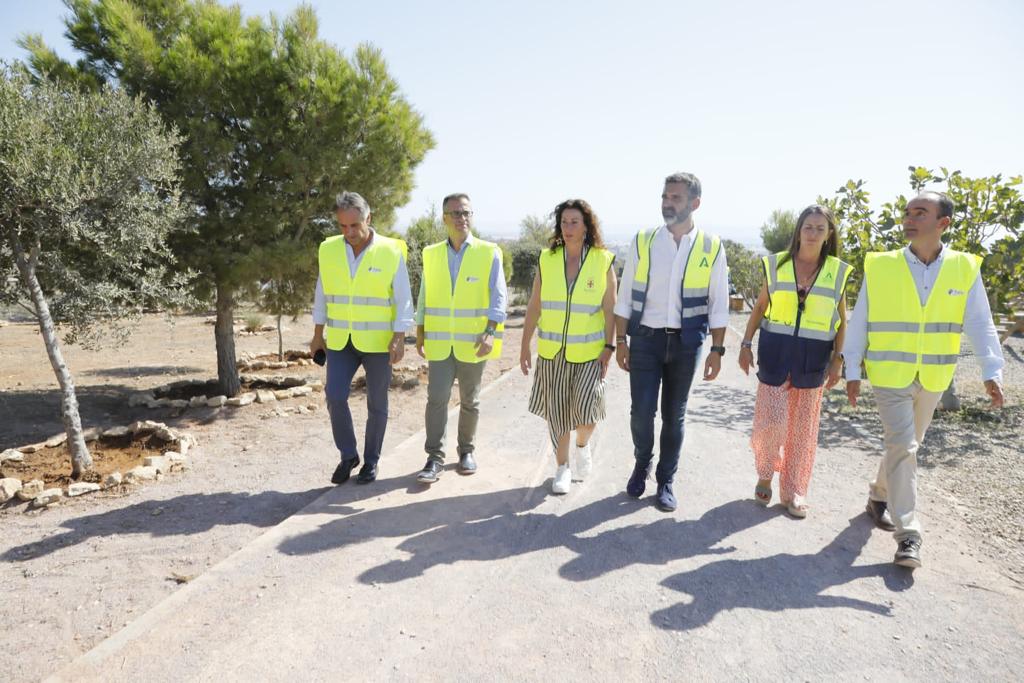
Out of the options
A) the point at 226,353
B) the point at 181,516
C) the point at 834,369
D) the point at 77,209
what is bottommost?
the point at 181,516

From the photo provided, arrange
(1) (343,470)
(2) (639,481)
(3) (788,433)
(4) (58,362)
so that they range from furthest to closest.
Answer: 1. (4) (58,362)
2. (1) (343,470)
3. (2) (639,481)
4. (3) (788,433)

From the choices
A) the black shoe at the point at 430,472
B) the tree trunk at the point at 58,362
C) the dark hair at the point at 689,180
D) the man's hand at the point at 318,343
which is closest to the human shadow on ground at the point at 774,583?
the black shoe at the point at 430,472

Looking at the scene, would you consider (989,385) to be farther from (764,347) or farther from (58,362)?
(58,362)

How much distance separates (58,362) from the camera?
5215 mm

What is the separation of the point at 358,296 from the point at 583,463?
2.13 m

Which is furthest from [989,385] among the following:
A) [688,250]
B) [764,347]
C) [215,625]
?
[215,625]

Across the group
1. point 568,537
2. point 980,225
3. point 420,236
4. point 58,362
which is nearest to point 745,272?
point 420,236

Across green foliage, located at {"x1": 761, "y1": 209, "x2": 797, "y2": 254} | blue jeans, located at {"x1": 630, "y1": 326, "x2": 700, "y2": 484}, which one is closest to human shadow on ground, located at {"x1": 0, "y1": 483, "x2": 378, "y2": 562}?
blue jeans, located at {"x1": 630, "y1": 326, "x2": 700, "y2": 484}

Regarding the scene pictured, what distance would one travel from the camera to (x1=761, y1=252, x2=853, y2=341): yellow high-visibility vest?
3924 millimetres

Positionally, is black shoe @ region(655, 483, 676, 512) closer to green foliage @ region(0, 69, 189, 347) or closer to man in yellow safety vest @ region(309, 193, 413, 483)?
man in yellow safety vest @ region(309, 193, 413, 483)

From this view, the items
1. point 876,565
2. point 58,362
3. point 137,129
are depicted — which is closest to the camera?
point 876,565

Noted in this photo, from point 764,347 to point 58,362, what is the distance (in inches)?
221

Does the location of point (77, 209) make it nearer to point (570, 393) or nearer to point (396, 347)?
point (396, 347)

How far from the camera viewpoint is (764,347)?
4113 millimetres
